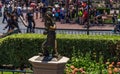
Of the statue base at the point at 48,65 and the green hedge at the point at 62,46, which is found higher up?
the statue base at the point at 48,65

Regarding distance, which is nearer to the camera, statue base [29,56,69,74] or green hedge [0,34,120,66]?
statue base [29,56,69,74]

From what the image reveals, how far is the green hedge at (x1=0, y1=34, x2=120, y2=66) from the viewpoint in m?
15.8

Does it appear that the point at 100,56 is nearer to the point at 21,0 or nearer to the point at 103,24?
the point at 103,24

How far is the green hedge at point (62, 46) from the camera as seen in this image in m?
15.8

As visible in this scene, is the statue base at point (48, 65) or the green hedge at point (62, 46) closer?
the statue base at point (48, 65)

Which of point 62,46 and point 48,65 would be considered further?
point 62,46

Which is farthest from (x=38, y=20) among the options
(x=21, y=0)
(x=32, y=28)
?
(x=21, y=0)

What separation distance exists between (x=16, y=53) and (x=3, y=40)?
2.34 feet

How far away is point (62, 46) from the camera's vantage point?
16.1 m

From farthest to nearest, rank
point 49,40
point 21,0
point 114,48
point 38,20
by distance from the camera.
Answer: point 21,0 → point 38,20 → point 114,48 → point 49,40

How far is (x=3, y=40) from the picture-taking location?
16.1 meters

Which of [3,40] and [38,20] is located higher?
[3,40]

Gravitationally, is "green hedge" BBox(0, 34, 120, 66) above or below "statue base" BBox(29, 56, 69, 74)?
below

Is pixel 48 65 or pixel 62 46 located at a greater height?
pixel 48 65
